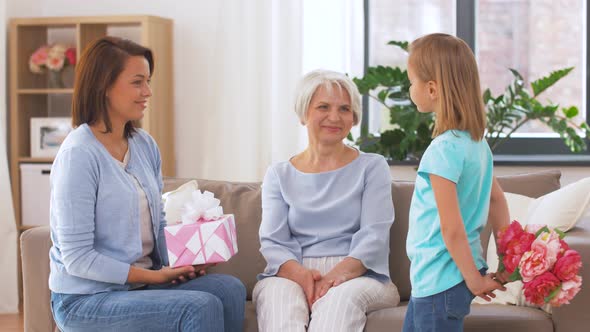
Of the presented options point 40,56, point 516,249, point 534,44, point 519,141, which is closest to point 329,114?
point 516,249

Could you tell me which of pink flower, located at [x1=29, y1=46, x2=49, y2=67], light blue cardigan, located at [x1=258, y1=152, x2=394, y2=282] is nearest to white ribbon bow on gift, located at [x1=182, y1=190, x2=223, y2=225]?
light blue cardigan, located at [x1=258, y1=152, x2=394, y2=282]

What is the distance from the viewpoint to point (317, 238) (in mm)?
2775

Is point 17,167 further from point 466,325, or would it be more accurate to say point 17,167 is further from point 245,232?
point 466,325

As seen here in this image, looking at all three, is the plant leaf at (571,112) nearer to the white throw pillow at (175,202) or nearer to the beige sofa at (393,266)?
the beige sofa at (393,266)

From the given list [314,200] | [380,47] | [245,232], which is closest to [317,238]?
[314,200]

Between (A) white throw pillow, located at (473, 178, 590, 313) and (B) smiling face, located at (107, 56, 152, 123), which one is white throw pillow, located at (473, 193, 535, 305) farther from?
(B) smiling face, located at (107, 56, 152, 123)

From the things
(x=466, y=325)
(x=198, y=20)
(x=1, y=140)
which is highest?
(x=198, y=20)

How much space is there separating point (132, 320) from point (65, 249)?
0.26 meters

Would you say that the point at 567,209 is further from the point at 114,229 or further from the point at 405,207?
the point at 114,229

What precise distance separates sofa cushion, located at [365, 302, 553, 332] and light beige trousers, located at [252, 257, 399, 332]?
5cm

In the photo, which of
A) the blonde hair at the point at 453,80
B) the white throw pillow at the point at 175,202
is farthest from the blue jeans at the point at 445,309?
the white throw pillow at the point at 175,202

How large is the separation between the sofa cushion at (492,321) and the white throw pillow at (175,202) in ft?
2.48

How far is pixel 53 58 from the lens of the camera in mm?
4531

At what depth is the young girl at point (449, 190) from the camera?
1946 mm
